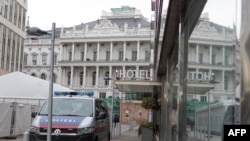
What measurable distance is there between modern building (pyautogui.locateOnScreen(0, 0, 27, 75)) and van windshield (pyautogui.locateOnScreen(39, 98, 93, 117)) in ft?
144

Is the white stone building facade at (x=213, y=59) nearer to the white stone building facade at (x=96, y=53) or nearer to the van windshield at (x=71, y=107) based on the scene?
the van windshield at (x=71, y=107)

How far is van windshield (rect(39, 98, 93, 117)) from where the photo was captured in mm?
12971

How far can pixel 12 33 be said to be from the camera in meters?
63.5

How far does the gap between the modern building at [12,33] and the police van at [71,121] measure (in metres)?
44.0

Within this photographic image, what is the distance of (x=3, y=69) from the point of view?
58.8 metres

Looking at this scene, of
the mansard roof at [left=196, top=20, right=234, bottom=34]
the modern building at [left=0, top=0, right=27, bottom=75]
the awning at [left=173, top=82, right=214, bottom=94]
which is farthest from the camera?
the modern building at [left=0, top=0, right=27, bottom=75]

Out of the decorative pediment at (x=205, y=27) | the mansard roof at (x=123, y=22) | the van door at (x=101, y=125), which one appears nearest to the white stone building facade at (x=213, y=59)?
the decorative pediment at (x=205, y=27)

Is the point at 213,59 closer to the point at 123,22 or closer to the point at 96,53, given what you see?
the point at 96,53

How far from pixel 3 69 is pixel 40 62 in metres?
39.1

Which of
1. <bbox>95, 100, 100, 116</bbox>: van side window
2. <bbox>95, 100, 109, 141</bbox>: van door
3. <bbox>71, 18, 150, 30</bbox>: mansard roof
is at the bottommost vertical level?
<bbox>95, 100, 109, 141</bbox>: van door

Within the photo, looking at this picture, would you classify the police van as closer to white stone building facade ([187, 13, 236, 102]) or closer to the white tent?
white stone building facade ([187, 13, 236, 102])

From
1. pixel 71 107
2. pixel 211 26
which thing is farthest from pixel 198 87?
pixel 71 107

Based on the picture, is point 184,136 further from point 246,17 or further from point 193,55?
point 246,17

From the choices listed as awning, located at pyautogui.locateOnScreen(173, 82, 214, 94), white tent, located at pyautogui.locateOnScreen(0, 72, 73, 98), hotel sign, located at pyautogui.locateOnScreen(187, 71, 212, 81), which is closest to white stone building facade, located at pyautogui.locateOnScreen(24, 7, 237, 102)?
white tent, located at pyautogui.locateOnScreen(0, 72, 73, 98)
